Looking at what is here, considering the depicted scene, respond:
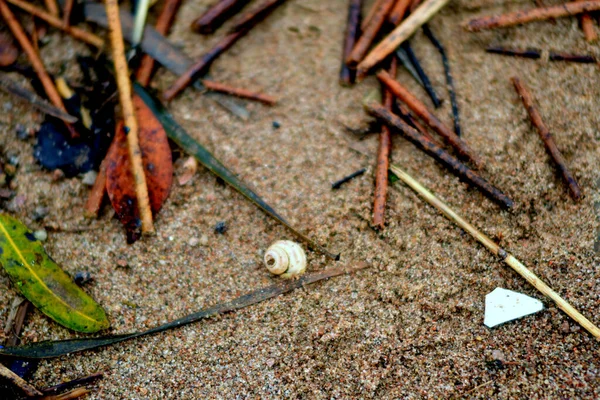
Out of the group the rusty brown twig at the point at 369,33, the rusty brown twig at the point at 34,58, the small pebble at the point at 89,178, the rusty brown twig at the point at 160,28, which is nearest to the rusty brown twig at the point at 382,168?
the rusty brown twig at the point at 369,33

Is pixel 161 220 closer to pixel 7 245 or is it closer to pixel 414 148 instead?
pixel 7 245

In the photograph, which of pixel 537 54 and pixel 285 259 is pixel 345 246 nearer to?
pixel 285 259

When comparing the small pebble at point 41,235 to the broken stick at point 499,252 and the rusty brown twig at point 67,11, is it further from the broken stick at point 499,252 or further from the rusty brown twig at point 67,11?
the broken stick at point 499,252

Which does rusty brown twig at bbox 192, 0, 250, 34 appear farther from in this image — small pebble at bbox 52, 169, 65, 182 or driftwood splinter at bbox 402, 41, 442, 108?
small pebble at bbox 52, 169, 65, 182

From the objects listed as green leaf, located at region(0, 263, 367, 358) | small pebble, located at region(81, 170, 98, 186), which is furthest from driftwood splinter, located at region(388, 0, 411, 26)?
small pebble, located at region(81, 170, 98, 186)

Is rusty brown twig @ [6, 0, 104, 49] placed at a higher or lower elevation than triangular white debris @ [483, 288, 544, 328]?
higher

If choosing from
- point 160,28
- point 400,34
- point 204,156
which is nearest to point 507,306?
point 400,34

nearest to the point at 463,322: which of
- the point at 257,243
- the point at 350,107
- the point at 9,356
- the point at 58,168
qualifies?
the point at 257,243
